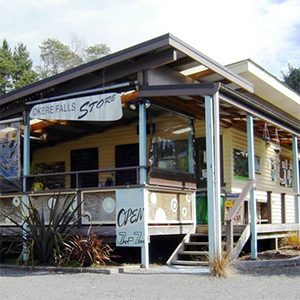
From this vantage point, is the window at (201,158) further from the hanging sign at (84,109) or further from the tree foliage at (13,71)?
the tree foliage at (13,71)

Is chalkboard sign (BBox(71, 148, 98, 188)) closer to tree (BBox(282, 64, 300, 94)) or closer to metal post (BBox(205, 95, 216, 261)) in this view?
metal post (BBox(205, 95, 216, 261))

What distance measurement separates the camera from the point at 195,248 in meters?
11.0

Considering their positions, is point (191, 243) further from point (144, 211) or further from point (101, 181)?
point (101, 181)

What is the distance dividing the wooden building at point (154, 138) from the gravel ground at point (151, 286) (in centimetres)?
91

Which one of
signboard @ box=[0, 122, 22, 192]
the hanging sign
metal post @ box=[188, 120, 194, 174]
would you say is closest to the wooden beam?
metal post @ box=[188, 120, 194, 174]

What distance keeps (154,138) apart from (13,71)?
4105cm

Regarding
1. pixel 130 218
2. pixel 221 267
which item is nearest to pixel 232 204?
pixel 130 218

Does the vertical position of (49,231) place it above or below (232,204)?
below

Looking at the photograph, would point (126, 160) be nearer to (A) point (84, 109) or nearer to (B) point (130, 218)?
(A) point (84, 109)

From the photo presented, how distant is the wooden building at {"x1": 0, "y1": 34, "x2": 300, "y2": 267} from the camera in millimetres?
9711

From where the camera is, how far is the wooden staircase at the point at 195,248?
991 cm

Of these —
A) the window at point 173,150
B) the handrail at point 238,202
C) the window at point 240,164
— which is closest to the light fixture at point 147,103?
the window at point 173,150

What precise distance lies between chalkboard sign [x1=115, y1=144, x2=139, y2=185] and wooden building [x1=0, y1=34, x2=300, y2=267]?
29 mm


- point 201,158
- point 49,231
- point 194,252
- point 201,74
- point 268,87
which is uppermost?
point 268,87
